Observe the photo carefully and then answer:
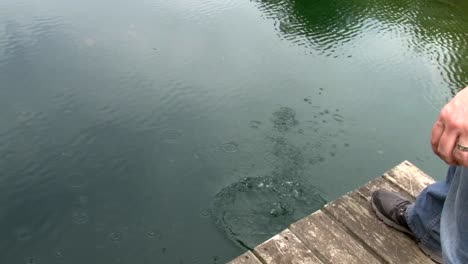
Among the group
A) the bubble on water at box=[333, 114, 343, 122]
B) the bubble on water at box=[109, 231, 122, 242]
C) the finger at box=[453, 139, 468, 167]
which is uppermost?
the finger at box=[453, 139, 468, 167]

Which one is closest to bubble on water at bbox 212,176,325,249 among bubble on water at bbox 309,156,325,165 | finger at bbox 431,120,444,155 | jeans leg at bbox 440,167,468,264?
bubble on water at bbox 309,156,325,165

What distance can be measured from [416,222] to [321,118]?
3735 millimetres

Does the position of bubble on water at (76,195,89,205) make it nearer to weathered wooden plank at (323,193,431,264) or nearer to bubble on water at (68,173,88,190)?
bubble on water at (68,173,88,190)

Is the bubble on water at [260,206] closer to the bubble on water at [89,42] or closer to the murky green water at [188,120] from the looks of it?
the murky green water at [188,120]

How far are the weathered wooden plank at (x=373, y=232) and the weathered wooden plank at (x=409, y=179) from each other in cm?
35

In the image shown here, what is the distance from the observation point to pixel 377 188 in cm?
244

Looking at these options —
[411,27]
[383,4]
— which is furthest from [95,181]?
[383,4]

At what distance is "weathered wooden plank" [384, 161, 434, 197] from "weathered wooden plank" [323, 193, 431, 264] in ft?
1.13

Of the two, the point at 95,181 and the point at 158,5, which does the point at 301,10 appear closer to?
the point at 158,5

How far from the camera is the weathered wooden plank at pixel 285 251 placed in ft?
6.26

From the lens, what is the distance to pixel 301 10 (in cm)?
934

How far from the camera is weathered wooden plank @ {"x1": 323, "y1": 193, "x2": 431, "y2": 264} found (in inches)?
78.7

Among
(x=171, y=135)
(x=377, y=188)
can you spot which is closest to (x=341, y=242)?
(x=377, y=188)

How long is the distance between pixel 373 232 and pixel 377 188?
15.5 inches
